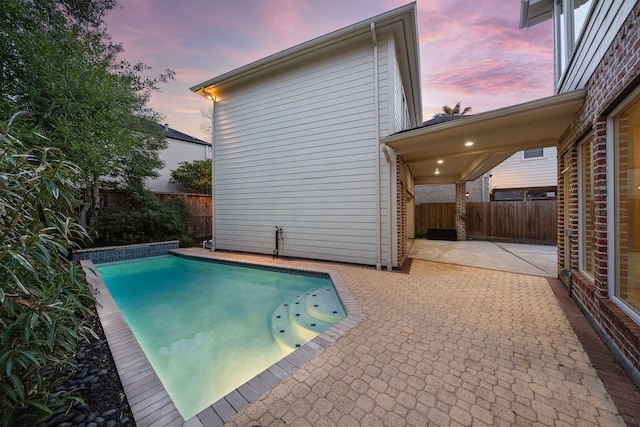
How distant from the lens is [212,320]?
13.0 feet

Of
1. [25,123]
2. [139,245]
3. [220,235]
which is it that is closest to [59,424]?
[25,123]

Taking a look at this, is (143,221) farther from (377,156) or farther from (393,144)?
(393,144)

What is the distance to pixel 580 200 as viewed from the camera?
3.57 m

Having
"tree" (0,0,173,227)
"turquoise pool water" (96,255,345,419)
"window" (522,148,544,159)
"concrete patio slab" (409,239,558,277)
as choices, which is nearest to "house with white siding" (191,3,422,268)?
"turquoise pool water" (96,255,345,419)

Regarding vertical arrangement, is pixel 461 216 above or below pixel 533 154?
below

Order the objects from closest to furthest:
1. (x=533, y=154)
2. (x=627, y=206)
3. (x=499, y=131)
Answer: (x=627, y=206)
(x=499, y=131)
(x=533, y=154)

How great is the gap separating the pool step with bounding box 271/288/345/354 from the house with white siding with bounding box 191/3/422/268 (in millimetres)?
2205

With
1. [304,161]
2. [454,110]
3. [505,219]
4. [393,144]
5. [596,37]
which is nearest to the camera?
[596,37]

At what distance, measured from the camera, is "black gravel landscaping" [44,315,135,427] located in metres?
1.58

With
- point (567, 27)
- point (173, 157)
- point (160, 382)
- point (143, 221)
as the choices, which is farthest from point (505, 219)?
point (173, 157)

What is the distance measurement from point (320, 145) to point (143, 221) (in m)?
7.03

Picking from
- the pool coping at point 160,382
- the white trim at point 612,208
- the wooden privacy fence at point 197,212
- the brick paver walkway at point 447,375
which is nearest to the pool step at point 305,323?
the pool coping at point 160,382

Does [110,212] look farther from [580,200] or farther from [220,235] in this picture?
[580,200]

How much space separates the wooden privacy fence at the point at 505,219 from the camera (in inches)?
371
